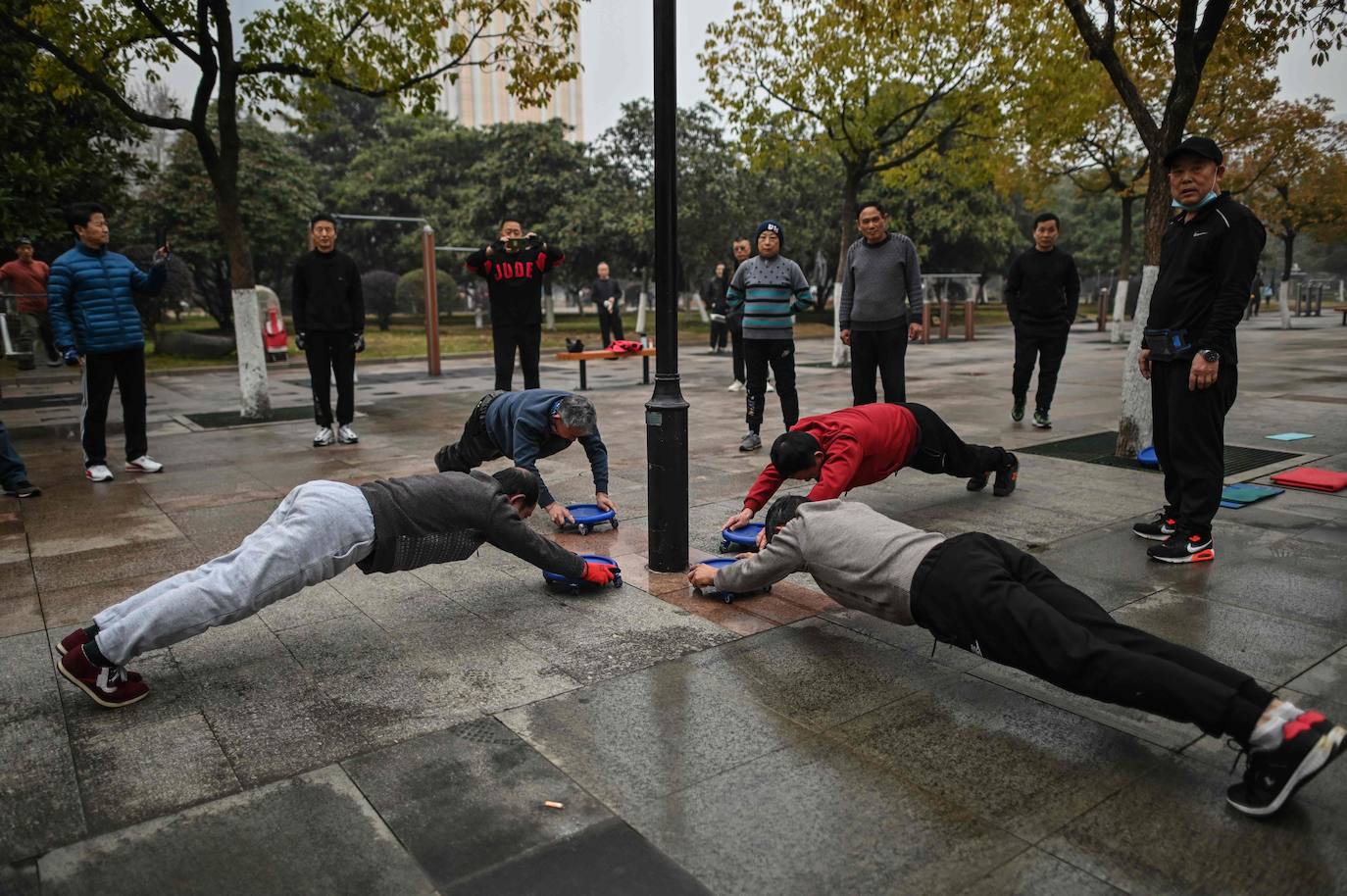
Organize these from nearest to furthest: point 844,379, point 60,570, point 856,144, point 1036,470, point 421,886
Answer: point 421,886, point 60,570, point 1036,470, point 844,379, point 856,144

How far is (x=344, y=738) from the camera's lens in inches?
120

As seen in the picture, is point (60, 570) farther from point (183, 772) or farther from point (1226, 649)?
point (1226, 649)

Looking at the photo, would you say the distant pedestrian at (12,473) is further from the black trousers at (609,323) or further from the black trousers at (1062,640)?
the black trousers at (609,323)

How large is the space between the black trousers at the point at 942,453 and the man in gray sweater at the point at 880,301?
1241 millimetres

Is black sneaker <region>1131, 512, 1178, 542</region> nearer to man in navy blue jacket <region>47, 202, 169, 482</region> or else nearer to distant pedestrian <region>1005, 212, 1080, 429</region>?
distant pedestrian <region>1005, 212, 1080, 429</region>

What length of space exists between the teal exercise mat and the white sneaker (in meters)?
7.94

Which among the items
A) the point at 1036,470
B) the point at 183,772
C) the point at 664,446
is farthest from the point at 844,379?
the point at 183,772

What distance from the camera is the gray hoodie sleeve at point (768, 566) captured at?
367cm

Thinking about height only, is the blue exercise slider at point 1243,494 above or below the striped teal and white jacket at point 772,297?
below

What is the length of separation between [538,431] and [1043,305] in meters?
5.64

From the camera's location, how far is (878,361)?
295 inches

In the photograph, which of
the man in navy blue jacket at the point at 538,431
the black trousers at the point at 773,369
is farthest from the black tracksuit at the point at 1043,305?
the man in navy blue jacket at the point at 538,431

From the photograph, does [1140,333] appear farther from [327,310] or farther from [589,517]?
[327,310]

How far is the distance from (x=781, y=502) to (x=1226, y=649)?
6.01ft
